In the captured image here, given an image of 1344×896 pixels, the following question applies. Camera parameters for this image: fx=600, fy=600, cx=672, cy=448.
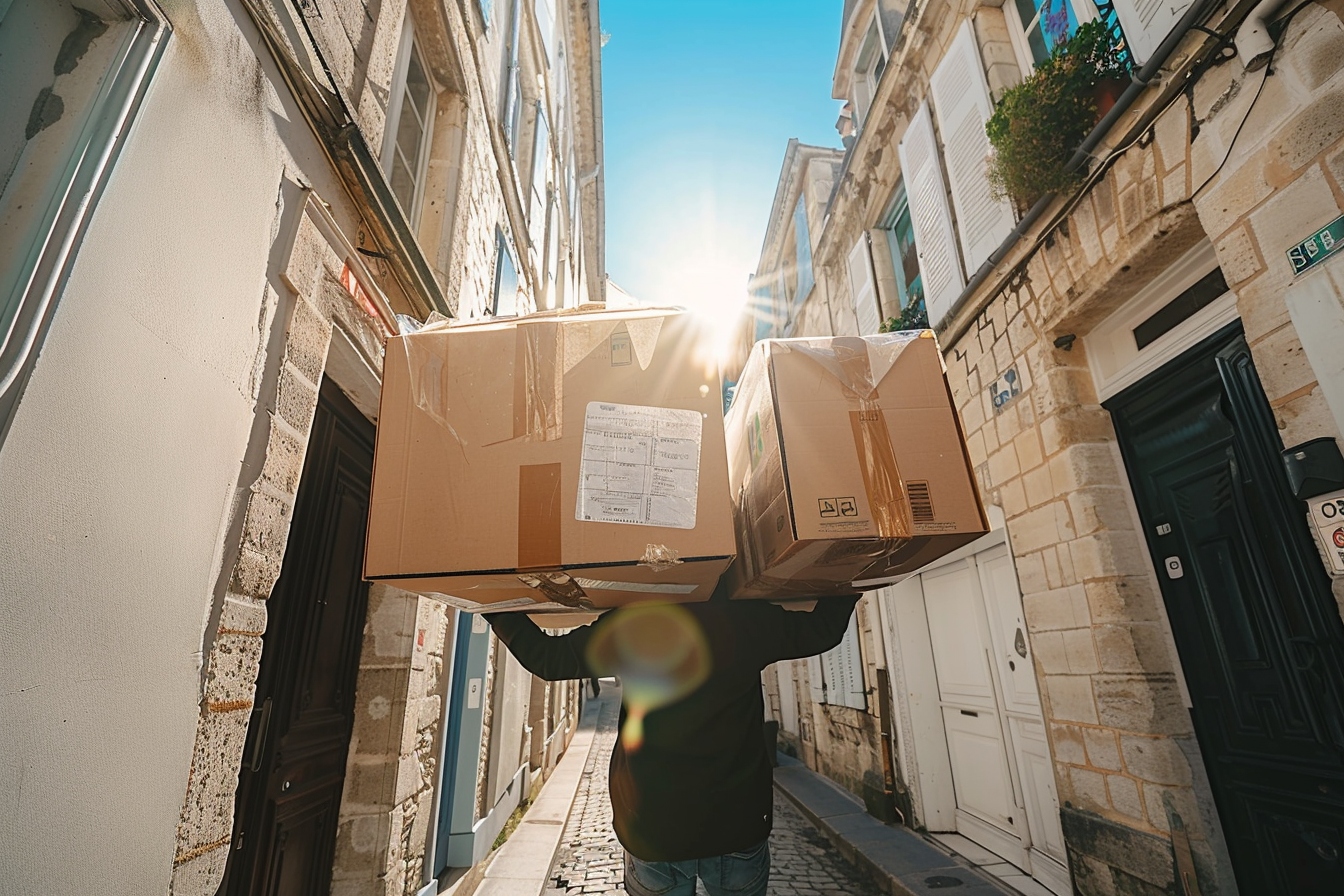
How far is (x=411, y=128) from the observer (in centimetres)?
362

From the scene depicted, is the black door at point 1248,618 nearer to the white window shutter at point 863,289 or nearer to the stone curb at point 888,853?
the stone curb at point 888,853

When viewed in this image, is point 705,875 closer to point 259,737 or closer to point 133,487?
point 259,737

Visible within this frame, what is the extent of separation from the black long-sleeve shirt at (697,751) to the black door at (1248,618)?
88.5 inches

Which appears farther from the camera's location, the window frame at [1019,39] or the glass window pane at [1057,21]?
the window frame at [1019,39]

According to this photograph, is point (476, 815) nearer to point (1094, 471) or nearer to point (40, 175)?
point (40, 175)

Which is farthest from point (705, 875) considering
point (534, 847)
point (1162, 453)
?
point (534, 847)

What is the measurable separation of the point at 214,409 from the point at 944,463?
5.77 ft

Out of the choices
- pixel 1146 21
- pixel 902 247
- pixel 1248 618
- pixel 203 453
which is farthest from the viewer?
pixel 902 247

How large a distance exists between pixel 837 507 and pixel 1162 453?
9.21 ft

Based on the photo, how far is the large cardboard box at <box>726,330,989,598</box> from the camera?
50.0 inches

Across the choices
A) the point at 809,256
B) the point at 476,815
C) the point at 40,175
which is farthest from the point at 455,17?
the point at 809,256

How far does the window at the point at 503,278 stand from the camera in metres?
4.77

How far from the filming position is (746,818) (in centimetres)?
168

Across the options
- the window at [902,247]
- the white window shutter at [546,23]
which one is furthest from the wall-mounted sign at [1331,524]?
the white window shutter at [546,23]
